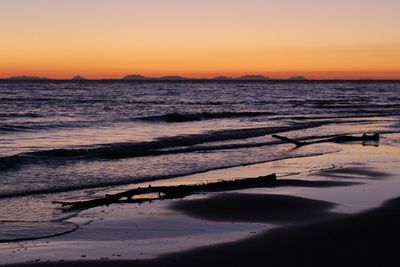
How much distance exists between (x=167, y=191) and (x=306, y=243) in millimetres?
4778

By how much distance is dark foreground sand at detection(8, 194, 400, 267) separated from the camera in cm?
740

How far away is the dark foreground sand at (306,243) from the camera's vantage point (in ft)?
24.3

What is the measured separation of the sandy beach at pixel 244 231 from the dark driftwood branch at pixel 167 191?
0.30m

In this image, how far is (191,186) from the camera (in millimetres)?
13133

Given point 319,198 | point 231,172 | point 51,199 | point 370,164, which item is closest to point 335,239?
point 319,198

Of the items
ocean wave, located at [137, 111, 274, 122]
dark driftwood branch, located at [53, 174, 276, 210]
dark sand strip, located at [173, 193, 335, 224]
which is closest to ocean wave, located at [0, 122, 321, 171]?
dark driftwood branch, located at [53, 174, 276, 210]

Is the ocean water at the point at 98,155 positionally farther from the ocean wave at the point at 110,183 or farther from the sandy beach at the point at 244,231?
the sandy beach at the point at 244,231

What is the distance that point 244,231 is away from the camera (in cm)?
921

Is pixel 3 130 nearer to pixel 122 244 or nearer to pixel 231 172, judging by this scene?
pixel 231 172

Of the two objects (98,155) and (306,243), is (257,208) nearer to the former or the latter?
(306,243)

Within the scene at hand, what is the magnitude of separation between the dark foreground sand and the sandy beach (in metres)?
0.01

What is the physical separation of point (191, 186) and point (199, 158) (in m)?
6.72

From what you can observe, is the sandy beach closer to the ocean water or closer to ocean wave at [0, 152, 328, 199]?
the ocean water

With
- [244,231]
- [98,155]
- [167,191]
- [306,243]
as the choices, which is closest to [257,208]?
[244,231]
